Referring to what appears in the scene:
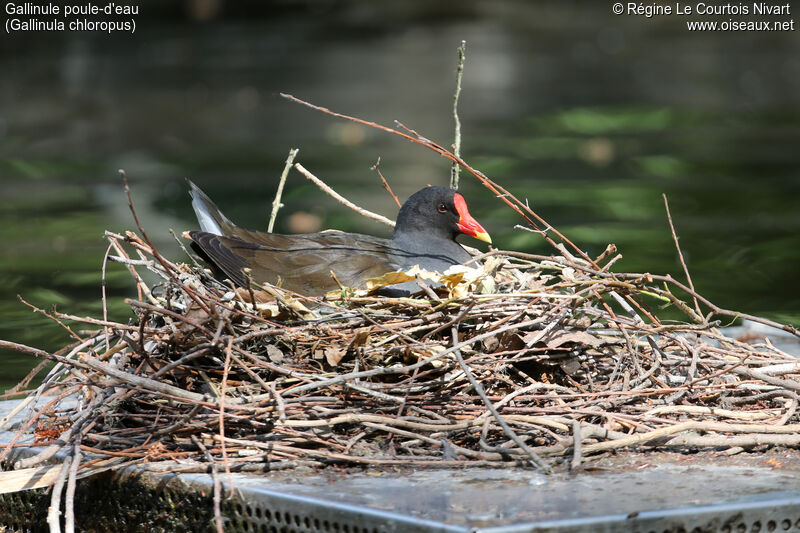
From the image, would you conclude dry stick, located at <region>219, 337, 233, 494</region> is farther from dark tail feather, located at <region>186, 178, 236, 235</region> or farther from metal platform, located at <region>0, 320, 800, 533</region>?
dark tail feather, located at <region>186, 178, 236, 235</region>

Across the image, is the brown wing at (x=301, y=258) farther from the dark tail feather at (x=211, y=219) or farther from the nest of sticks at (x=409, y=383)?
the nest of sticks at (x=409, y=383)

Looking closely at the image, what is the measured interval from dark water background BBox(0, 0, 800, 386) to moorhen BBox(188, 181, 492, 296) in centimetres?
142

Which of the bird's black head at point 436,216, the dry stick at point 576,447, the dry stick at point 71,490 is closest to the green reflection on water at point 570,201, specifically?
the bird's black head at point 436,216

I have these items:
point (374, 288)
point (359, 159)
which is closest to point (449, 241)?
point (374, 288)

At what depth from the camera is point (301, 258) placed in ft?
13.5

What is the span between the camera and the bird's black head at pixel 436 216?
182 inches

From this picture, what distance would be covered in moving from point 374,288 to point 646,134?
1040cm

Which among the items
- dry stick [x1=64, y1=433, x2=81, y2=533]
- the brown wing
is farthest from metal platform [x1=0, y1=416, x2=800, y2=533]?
the brown wing

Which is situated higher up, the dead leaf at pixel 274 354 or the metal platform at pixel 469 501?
the dead leaf at pixel 274 354

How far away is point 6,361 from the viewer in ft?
17.4

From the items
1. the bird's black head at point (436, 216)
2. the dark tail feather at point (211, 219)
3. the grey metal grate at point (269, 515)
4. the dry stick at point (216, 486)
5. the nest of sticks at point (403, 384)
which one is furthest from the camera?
the bird's black head at point (436, 216)

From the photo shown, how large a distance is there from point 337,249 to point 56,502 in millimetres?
1672

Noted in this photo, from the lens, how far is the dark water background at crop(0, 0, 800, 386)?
320 inches

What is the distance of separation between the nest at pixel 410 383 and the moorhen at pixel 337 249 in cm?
46
